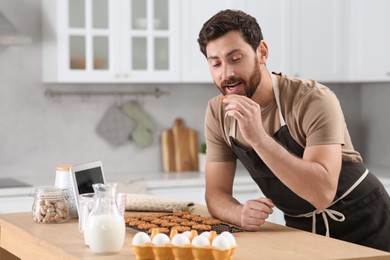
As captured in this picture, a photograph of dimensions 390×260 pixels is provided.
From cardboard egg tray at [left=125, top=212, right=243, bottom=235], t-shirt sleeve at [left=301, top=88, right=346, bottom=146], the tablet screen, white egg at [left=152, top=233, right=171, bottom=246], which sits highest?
t-shirt sleeve at [left=301, top=88, right=346, bottom=146]

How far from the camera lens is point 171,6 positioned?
534cm

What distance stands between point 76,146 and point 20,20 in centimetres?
91

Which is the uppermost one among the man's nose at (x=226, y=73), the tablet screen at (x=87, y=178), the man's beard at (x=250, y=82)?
the man's nose at (x=226, y=73)

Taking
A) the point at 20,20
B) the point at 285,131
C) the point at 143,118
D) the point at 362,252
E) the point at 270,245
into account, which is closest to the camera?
the point at 362,252

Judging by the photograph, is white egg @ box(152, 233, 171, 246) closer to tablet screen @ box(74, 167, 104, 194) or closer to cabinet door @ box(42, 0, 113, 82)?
tablet screen @ box(74, 167, 104, 194)

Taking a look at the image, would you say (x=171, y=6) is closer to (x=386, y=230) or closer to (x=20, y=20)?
(x=20, y=20)

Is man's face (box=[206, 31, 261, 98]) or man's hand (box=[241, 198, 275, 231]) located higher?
man's face (box=[206, 31, 261, 98])

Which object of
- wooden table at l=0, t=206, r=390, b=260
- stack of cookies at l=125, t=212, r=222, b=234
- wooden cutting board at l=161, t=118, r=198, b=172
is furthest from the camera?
wooden cutting board at l=161, t=118, r=198, b=172

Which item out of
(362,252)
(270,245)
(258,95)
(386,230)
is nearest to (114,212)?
(270,245)

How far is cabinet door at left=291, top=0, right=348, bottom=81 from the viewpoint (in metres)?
5.61

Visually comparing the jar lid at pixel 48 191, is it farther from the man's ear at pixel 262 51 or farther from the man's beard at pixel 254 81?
the man's ear at pixel 262 51

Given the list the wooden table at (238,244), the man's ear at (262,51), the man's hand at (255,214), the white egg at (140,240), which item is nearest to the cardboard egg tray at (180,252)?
the white egg at (140,240)

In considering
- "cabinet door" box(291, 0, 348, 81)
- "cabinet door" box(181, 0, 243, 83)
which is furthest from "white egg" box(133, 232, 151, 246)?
"cabinet door" box(291, 0, 348, 81)

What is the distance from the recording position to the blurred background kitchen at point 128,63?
5188 millimetres
